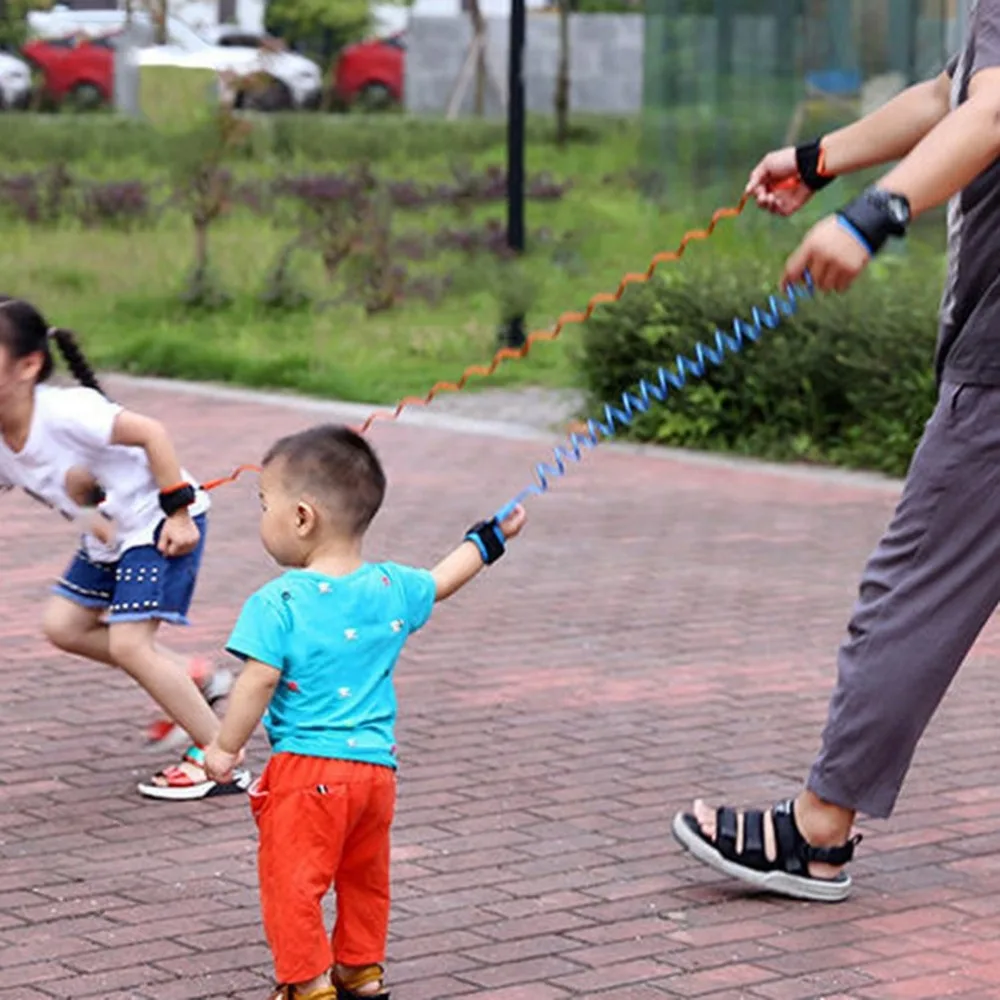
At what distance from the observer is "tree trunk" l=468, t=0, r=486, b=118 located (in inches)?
1410

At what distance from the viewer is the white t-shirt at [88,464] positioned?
5.29 metres

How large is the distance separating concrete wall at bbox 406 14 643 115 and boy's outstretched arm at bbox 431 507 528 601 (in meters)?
36.2

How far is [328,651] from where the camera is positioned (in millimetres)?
3947

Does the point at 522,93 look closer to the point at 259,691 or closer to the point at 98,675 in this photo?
the point at 98,675

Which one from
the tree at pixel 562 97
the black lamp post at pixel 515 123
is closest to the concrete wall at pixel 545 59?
the tree at pixel 562 97

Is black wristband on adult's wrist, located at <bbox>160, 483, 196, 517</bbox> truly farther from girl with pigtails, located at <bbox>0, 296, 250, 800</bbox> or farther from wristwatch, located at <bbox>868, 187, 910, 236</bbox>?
wristwatch, located at <bbox>868, 187, 910, 236</bbox>

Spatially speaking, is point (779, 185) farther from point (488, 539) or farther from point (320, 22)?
point (320, 22)

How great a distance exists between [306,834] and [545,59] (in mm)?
38385

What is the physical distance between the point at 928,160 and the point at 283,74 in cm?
3604

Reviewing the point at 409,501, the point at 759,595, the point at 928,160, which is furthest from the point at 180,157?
the point at 928,160

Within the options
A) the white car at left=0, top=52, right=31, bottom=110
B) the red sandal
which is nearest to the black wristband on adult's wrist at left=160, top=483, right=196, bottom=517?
the red sandal

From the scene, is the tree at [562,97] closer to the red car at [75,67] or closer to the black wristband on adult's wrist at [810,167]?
the red car at [75,67]

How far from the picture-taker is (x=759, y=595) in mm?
8242

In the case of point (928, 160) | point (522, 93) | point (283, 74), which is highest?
point (928, 160)
